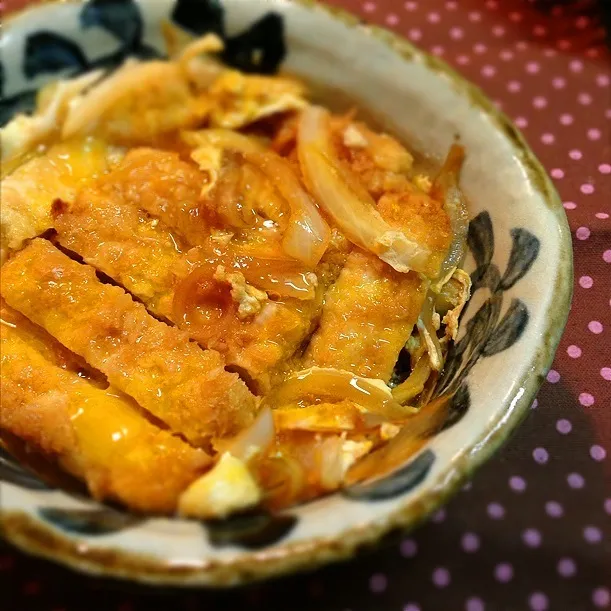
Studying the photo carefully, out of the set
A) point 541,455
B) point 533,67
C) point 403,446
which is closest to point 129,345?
point 403,446

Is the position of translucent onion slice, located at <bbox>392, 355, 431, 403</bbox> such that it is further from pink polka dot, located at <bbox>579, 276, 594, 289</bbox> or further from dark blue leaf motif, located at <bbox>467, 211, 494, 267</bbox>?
pink polka dot, located at <bbox>579, 276, 594, 289</bbox>

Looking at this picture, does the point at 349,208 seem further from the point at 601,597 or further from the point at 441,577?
the point at 601,597

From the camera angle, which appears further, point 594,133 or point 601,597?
point 594,133

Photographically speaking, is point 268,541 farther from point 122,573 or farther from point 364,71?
point 364,71

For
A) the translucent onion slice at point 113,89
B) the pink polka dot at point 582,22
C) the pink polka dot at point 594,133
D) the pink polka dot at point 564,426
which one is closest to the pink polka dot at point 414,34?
the pink polka dot at point 582,22

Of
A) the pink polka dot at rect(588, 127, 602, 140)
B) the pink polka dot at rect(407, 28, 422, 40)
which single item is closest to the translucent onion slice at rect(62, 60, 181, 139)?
the pink polka dot at rect(407, 28, 422, 40)

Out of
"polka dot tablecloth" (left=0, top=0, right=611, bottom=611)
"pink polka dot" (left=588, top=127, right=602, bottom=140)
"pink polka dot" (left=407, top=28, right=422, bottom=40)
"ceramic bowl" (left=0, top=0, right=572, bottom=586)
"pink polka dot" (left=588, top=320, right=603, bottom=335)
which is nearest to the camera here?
"ceramic bowl" (left=0, top=0, right=572, bottom=586)

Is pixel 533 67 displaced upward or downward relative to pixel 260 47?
downward
